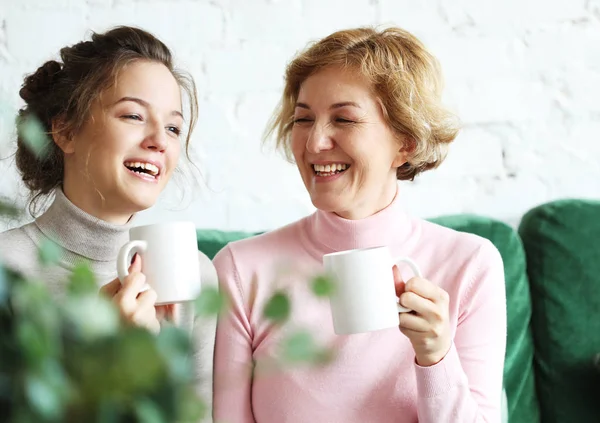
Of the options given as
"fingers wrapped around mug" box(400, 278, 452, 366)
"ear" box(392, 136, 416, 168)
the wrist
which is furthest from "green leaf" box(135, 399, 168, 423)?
"ear" box(392, 136, 416, 168)

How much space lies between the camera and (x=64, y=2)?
193 cm

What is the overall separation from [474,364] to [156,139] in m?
0.65

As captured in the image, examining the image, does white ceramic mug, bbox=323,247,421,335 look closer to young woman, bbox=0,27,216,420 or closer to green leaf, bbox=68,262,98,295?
young woman, bbox=0,27,216,420

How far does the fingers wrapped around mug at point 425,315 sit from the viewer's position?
46.1 inches

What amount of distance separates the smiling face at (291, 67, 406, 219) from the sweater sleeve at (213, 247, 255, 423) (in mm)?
228

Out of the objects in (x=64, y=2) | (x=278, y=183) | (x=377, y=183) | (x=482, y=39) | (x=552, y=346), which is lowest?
(x=552, y=346)

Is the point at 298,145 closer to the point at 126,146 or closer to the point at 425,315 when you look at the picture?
the point at 126,146

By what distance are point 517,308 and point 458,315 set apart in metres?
0.42

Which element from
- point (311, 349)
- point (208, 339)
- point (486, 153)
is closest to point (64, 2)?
point (208, 339)

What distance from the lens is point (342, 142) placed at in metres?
1.41

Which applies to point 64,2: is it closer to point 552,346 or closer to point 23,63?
point 23,63

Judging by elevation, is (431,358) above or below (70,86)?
below

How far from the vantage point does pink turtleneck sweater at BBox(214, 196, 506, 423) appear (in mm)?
1389

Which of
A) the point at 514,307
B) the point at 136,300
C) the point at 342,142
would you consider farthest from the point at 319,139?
the point at 514,307
